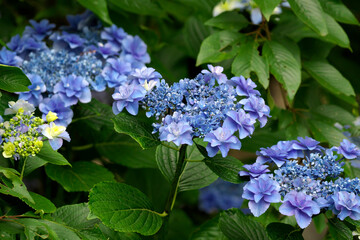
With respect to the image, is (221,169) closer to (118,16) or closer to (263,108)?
(263,108)

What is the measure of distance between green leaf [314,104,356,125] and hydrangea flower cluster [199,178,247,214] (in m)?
0.73

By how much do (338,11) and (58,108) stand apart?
0.85 metres

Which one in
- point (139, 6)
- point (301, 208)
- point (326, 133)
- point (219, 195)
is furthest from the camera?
point (219, 195)

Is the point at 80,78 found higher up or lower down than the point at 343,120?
higher up

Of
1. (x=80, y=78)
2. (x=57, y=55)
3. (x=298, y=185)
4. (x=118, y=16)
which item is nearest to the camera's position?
(x=298, y=185)

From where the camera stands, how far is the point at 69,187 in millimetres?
1251

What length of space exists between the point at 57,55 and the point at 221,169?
0.62 m

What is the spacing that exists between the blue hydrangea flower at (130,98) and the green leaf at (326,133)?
621mm

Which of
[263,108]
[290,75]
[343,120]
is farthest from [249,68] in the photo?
[343,120]

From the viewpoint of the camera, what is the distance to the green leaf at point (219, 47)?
4.33ft

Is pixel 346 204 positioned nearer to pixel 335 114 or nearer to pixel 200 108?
pixel 200 108

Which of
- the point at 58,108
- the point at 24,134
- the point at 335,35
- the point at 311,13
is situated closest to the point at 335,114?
the point at 335,35

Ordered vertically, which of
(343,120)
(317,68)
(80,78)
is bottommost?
(343,120)

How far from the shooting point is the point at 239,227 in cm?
108
